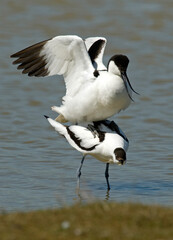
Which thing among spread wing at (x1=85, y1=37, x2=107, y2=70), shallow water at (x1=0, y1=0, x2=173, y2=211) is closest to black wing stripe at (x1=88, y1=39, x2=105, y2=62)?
spread wing at (x1=85, y1=37, x2=107, y2=70)

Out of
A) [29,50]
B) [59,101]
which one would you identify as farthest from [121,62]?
[59,101]

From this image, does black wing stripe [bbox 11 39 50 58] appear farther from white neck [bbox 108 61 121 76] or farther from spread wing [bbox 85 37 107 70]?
white neck [bbox 108 61 121 76]

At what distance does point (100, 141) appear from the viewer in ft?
25.0

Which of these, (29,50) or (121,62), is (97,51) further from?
(121,62)

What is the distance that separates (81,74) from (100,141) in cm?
102

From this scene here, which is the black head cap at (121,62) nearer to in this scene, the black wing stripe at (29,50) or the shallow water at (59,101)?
the black wing stripe at (29,50)

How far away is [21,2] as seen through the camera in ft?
55.9

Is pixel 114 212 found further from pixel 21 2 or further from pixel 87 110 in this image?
pixel 21 2

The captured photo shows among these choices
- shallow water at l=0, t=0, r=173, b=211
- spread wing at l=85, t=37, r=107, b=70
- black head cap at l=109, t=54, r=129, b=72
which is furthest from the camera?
spread wing at l=85, t=37, r=107, b=70

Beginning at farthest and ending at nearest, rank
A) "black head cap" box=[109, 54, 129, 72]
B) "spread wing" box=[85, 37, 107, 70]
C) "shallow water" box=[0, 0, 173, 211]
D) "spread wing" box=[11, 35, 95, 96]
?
"spread wing" box=[85, 37, 107, 70] < "spread wing" box=[11, 35, 95, 96] < "shallow water" box=[0, 0, 173, 211] < "black head cap" box=[109, 54, 129, 72]

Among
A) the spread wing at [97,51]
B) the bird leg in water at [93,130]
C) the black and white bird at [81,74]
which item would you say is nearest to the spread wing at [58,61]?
the black and white bird at [81,74]

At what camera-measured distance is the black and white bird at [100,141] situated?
7406 millimetres

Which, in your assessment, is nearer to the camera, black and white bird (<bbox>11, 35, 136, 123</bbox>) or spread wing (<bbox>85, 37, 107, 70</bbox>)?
black and white bird (<bbox>11, 35, 136, 123</bbox>)

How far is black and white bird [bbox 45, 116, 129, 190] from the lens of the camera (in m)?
7.41
